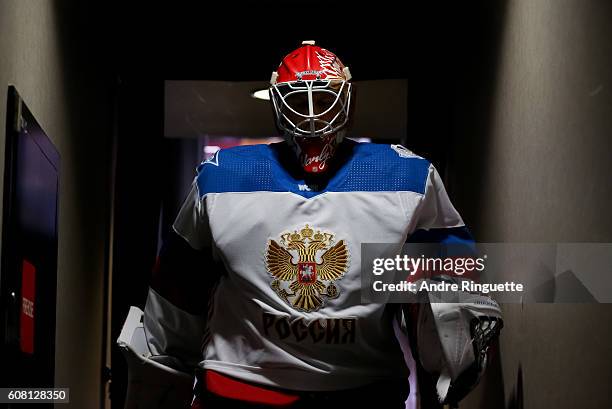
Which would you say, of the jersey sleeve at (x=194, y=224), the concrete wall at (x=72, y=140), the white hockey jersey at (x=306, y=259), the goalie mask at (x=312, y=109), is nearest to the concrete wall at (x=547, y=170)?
the white hockey jersey at (x=306, y=259)

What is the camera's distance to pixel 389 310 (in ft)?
7.44

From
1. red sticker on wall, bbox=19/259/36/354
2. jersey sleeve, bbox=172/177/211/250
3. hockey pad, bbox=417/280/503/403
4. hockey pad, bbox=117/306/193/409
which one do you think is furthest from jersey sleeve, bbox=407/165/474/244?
red sticker on wall, bbox=19/259/36/354

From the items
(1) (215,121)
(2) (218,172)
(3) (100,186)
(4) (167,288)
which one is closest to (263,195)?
(2) (218,172)

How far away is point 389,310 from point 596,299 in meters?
0.50

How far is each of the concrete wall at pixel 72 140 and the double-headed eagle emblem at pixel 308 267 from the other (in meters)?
0.61

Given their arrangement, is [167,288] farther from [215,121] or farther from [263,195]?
[215,121]

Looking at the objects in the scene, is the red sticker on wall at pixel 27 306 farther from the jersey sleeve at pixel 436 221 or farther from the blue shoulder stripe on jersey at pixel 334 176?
the jersey sleeve at pixel 436 221

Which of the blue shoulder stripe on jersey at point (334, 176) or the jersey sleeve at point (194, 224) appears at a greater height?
the blue shoulder stripe on jersey at point (334, 176)

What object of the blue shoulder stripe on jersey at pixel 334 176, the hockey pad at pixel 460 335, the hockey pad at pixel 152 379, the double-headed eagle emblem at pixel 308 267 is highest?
the blue shoulder stripe on jersey at pixel 334 176

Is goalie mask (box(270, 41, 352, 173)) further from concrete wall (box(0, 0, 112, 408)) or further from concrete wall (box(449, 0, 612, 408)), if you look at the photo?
concrete wall (box(0, 0, 112, 408))

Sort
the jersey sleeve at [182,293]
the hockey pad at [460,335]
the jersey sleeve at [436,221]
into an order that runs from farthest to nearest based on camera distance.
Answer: the jersey sleeve at [182,293] → the jersey sleeve at [436,221] → the hockey pad at [460,335]

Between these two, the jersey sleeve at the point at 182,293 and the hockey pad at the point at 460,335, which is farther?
the jersey sleeve at the point at 182,293

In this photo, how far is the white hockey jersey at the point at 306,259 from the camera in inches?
86.1

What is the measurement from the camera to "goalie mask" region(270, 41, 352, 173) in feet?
7.67
